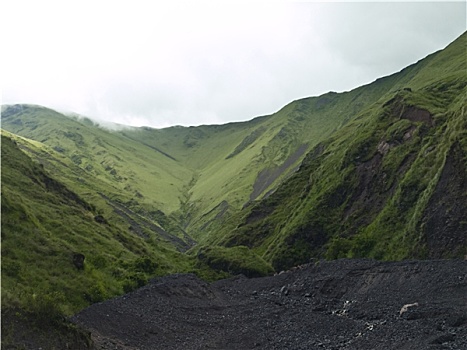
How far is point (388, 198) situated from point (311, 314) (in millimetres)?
41492

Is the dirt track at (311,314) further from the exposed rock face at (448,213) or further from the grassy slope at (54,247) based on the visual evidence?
the exposed rock face at (448,213)

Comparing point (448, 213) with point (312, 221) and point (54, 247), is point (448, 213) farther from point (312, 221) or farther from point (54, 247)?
point (54, 247)

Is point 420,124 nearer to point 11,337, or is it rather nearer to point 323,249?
point 323,249

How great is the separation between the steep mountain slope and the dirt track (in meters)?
9.85

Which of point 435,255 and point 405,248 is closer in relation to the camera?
point 435,255

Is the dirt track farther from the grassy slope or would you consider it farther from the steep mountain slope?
the steep mountain slope

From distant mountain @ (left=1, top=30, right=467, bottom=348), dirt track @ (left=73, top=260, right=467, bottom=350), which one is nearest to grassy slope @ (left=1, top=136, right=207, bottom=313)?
distant mountain @ (left=1, top=30, right=467, bottom=348)

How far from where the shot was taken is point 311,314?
43656 mm

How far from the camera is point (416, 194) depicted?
6869 centimetres

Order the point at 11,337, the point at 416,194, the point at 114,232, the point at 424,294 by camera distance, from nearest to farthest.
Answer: the point at 11,337 → the point at 424,294 → the point at 416,194 → the point at 114,232

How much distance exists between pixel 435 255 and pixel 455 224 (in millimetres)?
4421

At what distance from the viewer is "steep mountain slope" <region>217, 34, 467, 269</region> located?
59219 mm

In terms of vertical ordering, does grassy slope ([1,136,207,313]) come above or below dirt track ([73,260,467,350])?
above

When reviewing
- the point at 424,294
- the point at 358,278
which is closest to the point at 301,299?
the point at 358,278
